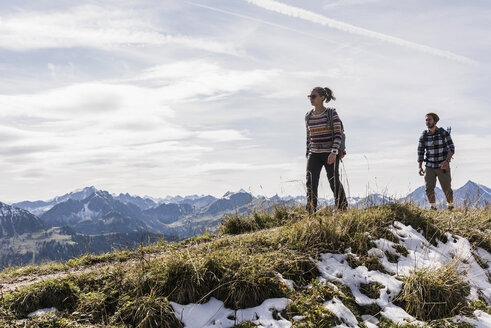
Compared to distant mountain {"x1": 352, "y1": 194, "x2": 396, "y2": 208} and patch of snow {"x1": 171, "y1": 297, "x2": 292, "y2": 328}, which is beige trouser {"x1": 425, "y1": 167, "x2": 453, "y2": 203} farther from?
patch of snow {"x1": 171, "y1": 297, "x2": 292, "y2": 328}

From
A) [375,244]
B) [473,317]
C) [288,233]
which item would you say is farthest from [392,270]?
[288,233]

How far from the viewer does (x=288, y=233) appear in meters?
6.37

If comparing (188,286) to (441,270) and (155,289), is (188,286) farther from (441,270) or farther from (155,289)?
(441,270)

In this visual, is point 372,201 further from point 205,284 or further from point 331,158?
point 205,284

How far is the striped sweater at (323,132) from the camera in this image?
7688mm

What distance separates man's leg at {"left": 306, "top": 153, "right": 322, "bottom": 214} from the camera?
7684mm

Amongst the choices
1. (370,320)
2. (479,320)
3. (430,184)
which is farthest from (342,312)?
(430,184)

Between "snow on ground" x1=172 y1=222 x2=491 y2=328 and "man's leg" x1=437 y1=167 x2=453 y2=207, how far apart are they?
3.27m

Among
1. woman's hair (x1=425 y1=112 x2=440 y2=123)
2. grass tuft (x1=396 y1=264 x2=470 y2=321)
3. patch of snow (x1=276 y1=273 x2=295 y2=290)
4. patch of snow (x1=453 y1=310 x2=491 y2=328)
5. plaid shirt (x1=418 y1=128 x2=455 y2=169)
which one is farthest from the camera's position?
woman's hair (x1=425 y1=112 x2=440 y2=123)

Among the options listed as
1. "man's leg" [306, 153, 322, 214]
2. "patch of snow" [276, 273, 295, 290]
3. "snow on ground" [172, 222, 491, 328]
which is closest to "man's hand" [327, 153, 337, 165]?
"man's leg" [306, 153, 322, 214]

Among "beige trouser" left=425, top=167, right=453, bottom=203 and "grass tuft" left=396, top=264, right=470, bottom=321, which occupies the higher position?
"beige trouser" left=425, top=167, right=453, bottom=203

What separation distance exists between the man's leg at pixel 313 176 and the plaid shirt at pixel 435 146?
191 inches

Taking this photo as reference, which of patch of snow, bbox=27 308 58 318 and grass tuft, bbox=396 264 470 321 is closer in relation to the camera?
patch of snow, bbox=27 308 58 318

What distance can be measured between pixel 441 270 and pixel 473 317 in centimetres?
77
